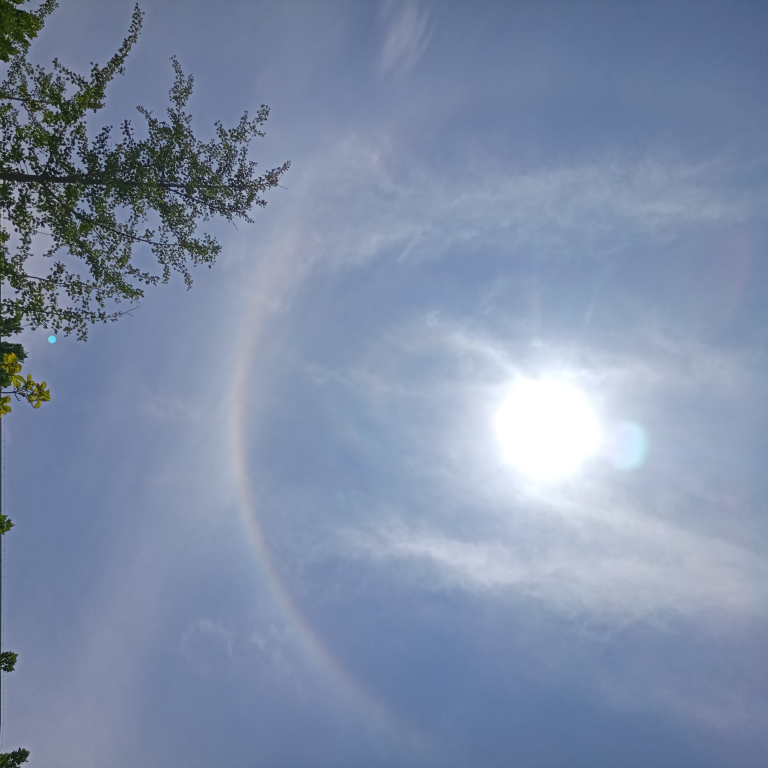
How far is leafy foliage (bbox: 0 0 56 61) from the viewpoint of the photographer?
37.8 feet

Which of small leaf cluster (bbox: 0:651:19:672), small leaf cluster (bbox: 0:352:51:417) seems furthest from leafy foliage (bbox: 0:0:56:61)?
small leaf cluster (bbox: 0:651:19:672)

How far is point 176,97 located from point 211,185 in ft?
8.07

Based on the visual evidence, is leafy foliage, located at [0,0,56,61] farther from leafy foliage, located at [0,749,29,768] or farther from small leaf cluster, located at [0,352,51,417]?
leafy foliage, located at [0,749,29,768]

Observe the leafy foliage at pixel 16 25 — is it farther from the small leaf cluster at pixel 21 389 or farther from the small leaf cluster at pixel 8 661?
the small leaf cluster at pixel 8 661

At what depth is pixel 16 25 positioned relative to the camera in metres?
12.0

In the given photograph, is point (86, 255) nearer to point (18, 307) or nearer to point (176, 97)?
point (18, 307)

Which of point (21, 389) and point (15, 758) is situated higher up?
point (21, 389)

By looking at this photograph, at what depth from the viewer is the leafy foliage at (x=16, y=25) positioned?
11.5m

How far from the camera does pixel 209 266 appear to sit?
49.2ft

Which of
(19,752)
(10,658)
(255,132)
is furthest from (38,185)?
(19,752)

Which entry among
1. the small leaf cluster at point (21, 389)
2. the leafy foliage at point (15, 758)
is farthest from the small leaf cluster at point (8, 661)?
the small leaf cluster at point (21, 389)

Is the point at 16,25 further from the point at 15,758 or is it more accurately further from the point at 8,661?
the point at 15,758

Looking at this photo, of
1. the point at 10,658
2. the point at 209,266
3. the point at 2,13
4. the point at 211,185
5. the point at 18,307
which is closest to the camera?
the point at 2,13

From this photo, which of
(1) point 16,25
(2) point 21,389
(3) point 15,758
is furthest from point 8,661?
(1) point 16,25
